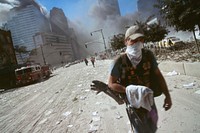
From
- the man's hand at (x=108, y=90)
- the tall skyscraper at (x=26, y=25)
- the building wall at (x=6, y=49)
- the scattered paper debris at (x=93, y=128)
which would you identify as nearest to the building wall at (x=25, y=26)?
the tall skyscraper at (x=26, y=25)

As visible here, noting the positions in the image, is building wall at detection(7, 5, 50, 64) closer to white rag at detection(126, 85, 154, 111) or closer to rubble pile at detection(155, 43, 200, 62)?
rubble pile at detection(155, 43, 200, 62)

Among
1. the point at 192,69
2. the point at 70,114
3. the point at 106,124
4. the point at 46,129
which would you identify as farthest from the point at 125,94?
the point at 192,69

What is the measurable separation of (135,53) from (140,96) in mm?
500

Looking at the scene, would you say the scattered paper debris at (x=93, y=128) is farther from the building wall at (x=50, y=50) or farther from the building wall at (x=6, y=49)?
the building wall at (x=50, y=50)

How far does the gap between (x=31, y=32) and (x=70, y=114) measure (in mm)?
184230

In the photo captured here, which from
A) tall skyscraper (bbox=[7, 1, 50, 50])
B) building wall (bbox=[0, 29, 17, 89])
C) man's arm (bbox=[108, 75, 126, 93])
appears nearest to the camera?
man's arm (bbox=[108, 75, 126, 93])

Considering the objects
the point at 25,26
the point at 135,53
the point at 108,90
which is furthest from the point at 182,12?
the point at 25,26

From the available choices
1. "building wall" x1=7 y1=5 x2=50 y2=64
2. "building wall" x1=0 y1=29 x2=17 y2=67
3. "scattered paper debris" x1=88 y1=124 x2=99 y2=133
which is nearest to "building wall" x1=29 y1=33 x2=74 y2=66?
"building wall" x1=7 y1=5 x2=50 y2=64

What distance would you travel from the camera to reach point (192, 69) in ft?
22.6

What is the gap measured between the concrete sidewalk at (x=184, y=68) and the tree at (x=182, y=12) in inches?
147

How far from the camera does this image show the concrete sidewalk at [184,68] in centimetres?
661

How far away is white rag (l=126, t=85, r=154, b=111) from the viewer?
1971 mm

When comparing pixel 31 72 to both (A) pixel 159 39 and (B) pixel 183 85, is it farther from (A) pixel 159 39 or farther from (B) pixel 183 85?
(B) pixel 183 85

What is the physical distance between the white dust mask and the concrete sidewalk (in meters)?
4.99
